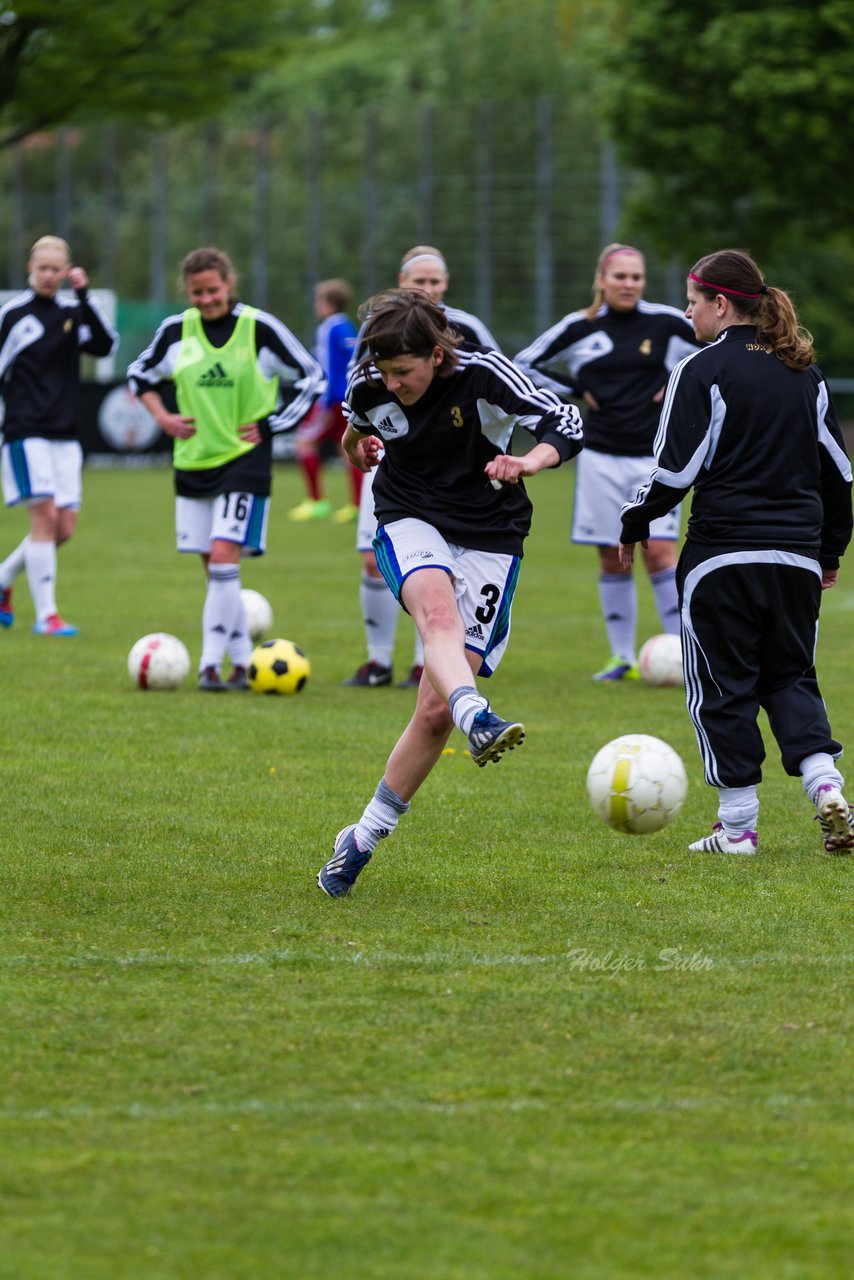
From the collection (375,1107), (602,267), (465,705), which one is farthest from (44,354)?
(375,1107)

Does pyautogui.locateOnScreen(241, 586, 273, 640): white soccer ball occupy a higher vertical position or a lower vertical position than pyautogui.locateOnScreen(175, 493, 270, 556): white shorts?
lower

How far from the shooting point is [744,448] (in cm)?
623

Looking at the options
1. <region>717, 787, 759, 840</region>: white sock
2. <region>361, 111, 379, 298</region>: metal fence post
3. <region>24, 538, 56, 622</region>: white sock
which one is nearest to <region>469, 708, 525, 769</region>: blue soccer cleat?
<region>717, 787, 759, 840</region>: white sock

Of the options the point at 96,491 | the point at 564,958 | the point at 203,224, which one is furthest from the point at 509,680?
the point at 203,224

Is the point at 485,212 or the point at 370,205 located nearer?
the point at 485,212

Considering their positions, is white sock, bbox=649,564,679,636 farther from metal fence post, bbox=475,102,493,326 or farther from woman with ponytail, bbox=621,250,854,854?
metal fence post, bbox=475,102,493,326

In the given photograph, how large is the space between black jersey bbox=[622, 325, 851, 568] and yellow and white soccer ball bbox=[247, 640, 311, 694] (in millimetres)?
4217

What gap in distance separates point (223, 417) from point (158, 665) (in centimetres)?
140

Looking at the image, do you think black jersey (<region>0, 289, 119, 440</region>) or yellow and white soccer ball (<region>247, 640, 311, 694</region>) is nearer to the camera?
yellow and white soccer ball (<region>247, 640, 311, 694</region>)

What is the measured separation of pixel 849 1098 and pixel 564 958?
1218 millimetres

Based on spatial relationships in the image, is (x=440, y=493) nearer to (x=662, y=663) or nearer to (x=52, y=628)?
(x=662, y=663)

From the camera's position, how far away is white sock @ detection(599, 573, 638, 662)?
→ 1120cm

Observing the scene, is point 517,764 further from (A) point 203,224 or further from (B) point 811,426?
(A) point 203,224

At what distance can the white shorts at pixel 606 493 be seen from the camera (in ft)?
36.6
